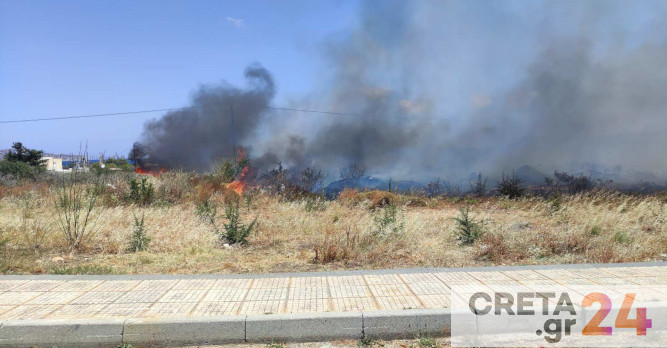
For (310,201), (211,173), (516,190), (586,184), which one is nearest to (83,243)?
(310,201)

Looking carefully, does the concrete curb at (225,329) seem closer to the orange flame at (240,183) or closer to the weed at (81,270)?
the weed at (81,270)

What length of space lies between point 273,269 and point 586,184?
11.9m

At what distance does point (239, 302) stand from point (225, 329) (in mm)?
508

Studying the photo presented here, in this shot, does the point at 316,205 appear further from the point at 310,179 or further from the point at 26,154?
the point at 26,154

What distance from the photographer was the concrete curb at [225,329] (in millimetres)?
3617

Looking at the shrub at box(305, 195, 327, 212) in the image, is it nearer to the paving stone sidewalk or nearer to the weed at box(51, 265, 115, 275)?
the weed at box(51, 265, 115, 275)

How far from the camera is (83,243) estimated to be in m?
6.93

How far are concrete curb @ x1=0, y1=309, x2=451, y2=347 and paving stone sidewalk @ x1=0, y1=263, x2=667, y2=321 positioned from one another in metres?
0.16

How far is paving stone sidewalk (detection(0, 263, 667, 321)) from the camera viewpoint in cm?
401

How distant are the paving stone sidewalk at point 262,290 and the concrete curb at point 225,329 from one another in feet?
0.52

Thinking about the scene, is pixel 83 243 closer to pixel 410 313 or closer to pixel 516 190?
pixel 410 313

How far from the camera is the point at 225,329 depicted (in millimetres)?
3717

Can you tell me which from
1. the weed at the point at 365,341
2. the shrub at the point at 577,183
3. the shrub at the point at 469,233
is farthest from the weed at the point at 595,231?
the shrub at the point at 577,183

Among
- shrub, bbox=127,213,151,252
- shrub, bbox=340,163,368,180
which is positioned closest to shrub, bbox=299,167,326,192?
shrub, bbox=340,163,368,180
